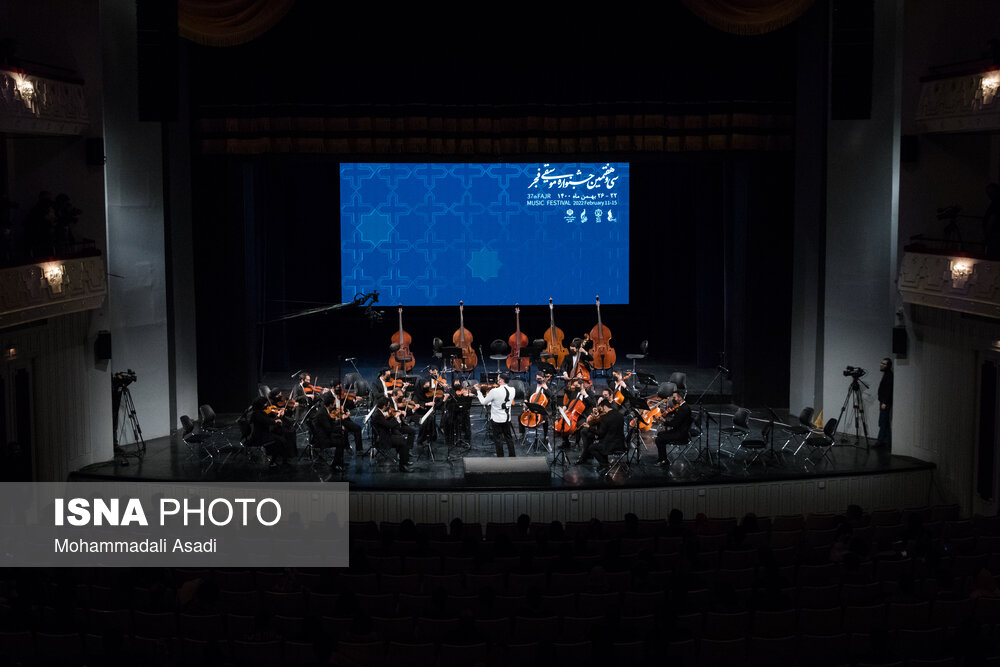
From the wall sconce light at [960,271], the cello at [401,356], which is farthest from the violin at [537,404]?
the wall sconce light at [960,271]

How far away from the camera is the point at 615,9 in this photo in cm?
1823

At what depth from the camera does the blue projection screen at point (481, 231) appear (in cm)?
2114

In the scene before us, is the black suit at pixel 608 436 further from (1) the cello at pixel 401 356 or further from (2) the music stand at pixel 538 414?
(1) the cello at pixel 401 356

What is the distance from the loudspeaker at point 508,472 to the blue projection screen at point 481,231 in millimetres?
6800

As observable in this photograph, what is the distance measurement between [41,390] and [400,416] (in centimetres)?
487

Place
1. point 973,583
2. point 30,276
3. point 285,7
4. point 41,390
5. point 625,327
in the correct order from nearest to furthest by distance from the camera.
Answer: point 973,583 → point 30,276 → point 41,390 → point 285,7 → point 625,327

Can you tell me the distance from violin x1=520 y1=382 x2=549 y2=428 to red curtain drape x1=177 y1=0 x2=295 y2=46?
6.95 meters

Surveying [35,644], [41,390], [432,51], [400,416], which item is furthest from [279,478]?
[432,51]

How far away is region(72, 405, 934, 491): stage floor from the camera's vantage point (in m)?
15.0

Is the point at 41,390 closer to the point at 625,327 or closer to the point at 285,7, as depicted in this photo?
the point at 285,7

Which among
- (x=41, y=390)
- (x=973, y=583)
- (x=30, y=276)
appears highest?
(x=30, y=276)

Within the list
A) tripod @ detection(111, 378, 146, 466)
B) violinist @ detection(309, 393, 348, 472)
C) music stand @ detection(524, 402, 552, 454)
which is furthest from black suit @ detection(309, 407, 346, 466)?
tripod @ detection(111, 378, 146, 466)

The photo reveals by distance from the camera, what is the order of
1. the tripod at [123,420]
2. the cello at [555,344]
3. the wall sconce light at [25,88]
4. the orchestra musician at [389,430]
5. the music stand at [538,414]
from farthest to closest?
the cello at [555,344], the tripod at [123,420], the orchestra musician at [389,430], the music stand at [538,414], the wall sconce light at [25,88]

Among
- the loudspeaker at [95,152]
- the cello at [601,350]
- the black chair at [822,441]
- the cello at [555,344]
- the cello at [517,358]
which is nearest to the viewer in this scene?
the black chair at [822,441]
